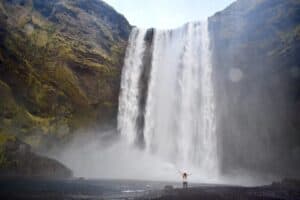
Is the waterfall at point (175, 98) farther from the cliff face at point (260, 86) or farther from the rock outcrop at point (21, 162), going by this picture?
the rock outcrop at point (21, 162)

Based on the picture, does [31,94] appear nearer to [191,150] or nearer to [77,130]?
[77,130]

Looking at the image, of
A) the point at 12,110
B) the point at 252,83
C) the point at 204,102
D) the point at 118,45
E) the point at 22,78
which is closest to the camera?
the point at 12,110

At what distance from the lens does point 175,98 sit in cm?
5938

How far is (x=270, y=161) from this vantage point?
50750 mm

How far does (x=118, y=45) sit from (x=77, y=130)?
18653mm

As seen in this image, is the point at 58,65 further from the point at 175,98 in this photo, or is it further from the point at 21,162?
the point at 175,98

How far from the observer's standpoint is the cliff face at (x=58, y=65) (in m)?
48.4

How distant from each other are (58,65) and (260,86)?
31796 mm

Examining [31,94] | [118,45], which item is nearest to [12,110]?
[31,94]

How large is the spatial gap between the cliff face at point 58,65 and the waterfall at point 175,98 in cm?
286

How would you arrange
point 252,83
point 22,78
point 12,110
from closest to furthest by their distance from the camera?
point 12,110, point 22,78, point 252,83

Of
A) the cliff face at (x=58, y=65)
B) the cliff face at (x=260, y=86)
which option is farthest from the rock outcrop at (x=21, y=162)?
the cliff face at (x=260, y=86)

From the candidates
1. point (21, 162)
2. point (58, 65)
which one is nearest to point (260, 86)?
point (58, 65)

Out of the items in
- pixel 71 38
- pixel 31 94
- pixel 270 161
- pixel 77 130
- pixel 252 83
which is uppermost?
pixel 71 38
